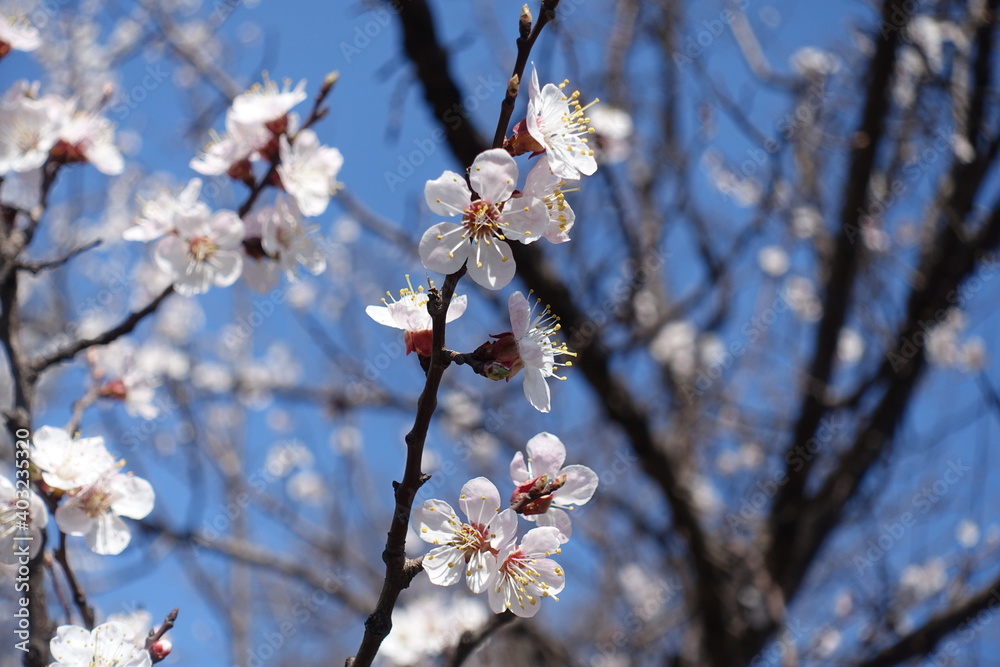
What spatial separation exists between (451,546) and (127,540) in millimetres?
579

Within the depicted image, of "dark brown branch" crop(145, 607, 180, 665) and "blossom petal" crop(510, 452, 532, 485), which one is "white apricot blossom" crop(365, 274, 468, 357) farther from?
"dark brown branch" crop(145, 607, 180, 665)

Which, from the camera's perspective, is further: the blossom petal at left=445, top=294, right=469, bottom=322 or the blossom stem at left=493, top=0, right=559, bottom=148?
the blossom petal at left=445, top=294, right=469, bottom=322

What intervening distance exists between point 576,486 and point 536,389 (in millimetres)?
178

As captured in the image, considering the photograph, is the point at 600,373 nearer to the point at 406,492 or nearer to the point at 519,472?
the point at 519,472

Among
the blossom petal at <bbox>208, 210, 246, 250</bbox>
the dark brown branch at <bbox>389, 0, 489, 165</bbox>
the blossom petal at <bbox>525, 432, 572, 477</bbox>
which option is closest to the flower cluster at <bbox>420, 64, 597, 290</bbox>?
the blossom petal at <bbox>525, 432, 572, 477</bbox>

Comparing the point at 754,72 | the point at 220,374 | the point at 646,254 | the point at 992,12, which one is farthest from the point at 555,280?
the point at 220,374

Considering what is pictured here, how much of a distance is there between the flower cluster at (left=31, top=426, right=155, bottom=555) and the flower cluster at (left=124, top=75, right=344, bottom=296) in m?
0.40

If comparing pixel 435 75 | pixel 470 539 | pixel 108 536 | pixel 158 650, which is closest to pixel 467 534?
pixel 470 539

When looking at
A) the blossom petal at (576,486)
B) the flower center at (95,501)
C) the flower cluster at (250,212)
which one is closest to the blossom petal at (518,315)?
the blossom petal at (576,486)

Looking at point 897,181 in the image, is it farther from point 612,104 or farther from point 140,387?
point 140,387

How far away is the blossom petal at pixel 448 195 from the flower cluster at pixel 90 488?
0.70 metres

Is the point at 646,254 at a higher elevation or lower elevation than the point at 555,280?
higher

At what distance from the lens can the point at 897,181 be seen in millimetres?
3402

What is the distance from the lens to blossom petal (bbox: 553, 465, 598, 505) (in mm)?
1085
